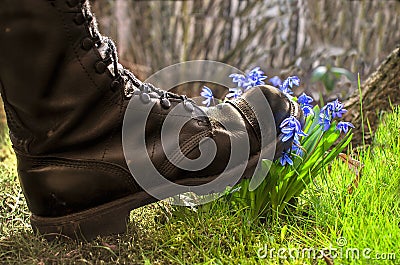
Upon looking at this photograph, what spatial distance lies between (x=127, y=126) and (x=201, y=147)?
0.63ft

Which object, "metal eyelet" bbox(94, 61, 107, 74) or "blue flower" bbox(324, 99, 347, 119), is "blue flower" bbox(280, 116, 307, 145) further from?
"metal eyelet" bbox(94, 61, 107, 74)

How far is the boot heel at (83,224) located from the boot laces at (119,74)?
29 centimetres

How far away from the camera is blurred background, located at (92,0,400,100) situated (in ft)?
12.9

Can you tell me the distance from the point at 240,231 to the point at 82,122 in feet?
1.59

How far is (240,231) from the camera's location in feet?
5.05

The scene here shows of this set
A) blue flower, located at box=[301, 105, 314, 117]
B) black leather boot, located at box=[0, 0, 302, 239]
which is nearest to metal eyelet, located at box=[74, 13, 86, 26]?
black leather boot, located at box=[0, 0, 302, 239]

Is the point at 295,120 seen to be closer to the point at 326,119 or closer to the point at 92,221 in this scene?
the point at 326,119

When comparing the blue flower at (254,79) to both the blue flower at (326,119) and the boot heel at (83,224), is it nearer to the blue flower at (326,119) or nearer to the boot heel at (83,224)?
the blue flower at (326,119)

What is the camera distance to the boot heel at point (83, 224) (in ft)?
4.82

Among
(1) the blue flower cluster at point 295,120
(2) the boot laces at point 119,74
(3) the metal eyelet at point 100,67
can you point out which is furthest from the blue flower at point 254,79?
(3) the metal eyelet at point 100,67

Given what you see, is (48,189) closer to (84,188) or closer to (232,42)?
(84,188)

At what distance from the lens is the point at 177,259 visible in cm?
143

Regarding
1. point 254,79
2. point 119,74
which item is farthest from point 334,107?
point 119,74

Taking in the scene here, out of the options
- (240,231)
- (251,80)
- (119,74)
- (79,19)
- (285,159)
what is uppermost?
(79,19)
